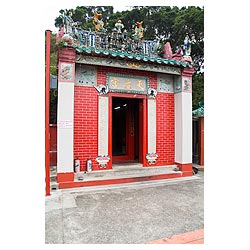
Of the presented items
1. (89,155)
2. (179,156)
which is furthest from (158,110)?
(89,155)

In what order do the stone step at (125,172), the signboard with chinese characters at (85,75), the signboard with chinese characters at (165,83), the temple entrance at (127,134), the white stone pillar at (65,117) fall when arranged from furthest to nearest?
the temple entrance at (127,134), the signboard with chinese characters at (165,83), the signboard with chinese characters at (85,75), the stone step at (125,172), the white stone pillar at (65,117)

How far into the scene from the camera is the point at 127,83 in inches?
200

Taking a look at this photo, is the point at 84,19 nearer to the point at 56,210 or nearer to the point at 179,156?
the point at 179,156

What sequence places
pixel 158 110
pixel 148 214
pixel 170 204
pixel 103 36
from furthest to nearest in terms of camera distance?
pixel 158 110 < pixel 103 36 < pixel 170 204 < pixel 148 214

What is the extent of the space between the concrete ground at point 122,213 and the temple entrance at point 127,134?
205 centimetres

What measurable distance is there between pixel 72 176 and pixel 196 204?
261cm

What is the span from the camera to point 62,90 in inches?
169

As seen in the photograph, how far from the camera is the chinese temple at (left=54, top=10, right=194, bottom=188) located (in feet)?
14.1

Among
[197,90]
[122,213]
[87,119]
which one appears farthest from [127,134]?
[197,90]

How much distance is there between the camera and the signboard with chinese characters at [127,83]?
494 centimetres

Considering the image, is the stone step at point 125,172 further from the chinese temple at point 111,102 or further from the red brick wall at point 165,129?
the red brick wall at point 165,129

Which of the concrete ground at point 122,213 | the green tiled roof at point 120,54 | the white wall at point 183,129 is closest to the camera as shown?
the concrete ground at point 122,213

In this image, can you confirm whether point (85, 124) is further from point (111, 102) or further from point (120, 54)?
point (120, 54)

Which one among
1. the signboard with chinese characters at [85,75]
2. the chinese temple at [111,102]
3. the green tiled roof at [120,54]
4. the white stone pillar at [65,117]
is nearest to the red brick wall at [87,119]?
the chinese temple at [111,102]
